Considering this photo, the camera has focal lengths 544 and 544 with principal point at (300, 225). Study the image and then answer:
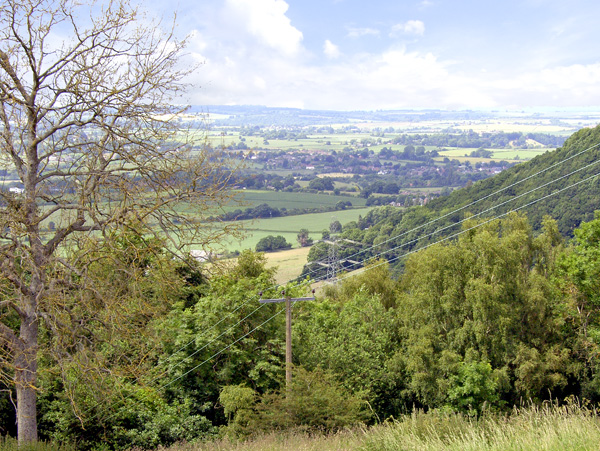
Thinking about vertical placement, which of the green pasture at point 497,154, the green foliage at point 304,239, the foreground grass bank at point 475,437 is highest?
the green pasture at point 497,154

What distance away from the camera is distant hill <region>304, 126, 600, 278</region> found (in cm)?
4656

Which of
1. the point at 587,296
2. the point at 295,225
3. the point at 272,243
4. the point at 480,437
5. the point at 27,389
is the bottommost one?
the point at 272,243

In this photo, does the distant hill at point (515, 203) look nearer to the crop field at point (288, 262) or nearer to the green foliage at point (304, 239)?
the crop field at point (288, 262)

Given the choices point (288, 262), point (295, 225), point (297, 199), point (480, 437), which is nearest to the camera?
point (480, 437)

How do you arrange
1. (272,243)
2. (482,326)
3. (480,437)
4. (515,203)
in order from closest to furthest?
(480,437) → (482,326) → (515,203) → (272,243)

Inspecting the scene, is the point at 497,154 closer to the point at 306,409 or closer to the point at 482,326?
the point at 482,326

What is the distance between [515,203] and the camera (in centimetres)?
5153

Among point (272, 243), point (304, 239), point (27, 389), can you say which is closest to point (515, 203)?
point (304, 239)

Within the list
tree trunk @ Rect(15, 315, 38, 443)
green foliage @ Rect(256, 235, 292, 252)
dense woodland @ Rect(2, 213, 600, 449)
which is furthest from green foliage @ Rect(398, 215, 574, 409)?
green foliage @ Rect(256, 235, 292, 252)

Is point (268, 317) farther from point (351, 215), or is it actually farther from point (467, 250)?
point (351, 215)

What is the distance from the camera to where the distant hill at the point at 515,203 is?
153 feet

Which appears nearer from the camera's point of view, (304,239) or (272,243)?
(272,243)

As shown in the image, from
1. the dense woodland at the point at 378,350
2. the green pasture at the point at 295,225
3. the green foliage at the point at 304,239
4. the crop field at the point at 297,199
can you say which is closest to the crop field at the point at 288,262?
the green foliage at the point at 304,239

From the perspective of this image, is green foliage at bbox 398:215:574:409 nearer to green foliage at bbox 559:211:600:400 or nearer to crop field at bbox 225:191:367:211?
green foliage at bbox 559:211:600:400
